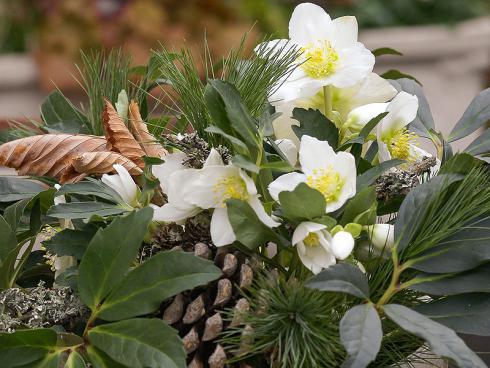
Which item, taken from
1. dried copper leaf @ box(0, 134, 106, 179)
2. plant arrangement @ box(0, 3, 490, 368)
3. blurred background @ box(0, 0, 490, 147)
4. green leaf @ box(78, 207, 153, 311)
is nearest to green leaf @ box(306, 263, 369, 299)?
plant arrangement @ box(0, 3, 490, 368)

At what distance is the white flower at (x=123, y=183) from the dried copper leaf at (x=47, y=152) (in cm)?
6

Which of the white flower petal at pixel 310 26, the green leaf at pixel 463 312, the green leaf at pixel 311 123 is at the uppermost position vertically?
the white flower petal at pixel 310 26

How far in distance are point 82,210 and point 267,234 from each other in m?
0.12

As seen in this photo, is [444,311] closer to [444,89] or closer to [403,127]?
[403,127]

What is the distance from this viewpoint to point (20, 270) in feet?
2.17

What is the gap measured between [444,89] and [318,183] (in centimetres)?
269

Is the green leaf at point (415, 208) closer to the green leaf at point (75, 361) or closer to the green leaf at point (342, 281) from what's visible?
the green leaf at point (342, 281)

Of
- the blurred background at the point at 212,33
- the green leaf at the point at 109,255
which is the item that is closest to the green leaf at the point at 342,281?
the green leaf at the point at 109,255

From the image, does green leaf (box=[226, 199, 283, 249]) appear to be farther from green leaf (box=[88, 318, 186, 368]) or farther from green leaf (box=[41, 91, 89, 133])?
green leaf (box=[41, 91, 89, 133])

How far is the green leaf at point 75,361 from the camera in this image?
55cm

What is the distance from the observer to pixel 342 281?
1.70ft

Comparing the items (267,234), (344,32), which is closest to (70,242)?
(267,234)

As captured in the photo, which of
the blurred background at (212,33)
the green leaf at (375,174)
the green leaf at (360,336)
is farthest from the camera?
the blurred background at (212,33)

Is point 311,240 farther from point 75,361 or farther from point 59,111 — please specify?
point 59,111
